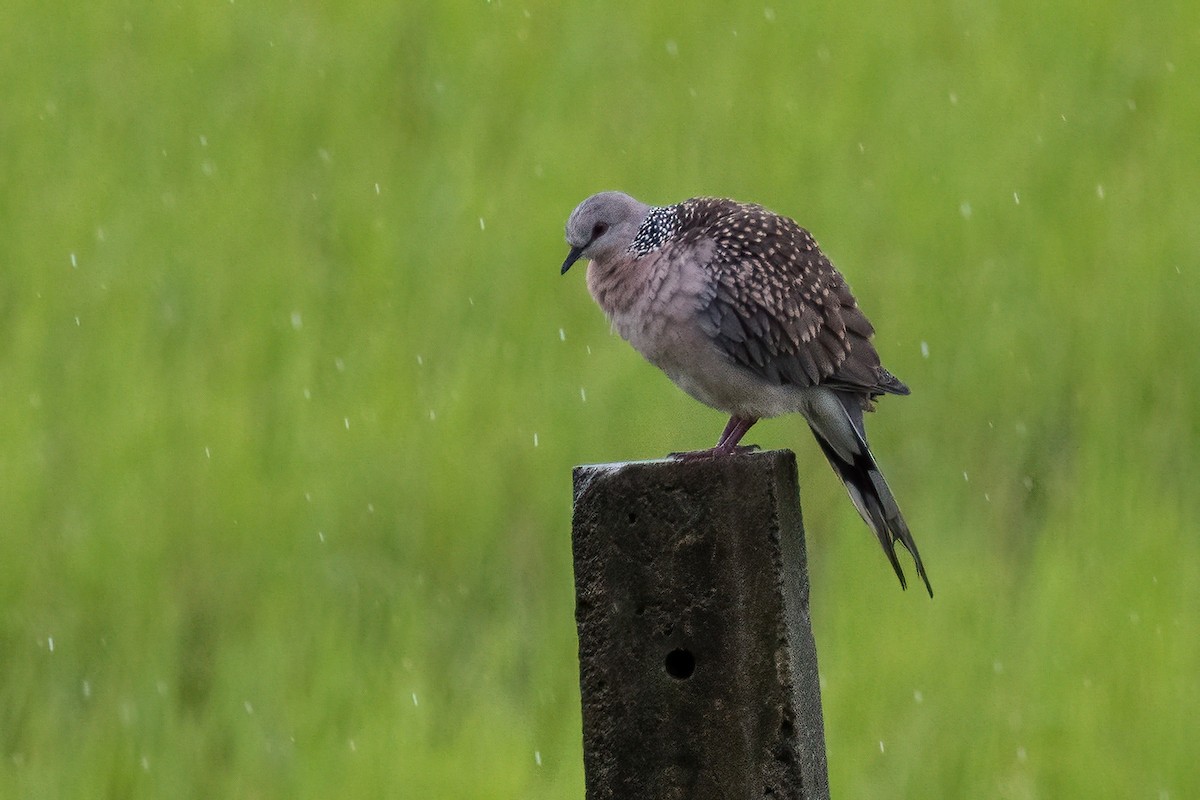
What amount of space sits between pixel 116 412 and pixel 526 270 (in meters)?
1.68

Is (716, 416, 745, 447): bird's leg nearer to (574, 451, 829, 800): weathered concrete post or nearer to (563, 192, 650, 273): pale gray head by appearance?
(563, 192, 650, 273): pale gray head

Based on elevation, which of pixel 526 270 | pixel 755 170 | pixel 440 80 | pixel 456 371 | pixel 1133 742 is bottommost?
pixel 1133 742

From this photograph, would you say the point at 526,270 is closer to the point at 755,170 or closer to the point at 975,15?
the point at 755,170

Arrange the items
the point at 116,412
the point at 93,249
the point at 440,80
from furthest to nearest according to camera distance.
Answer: the point at 440,80 < the point at 93,249 < the point at 116,412

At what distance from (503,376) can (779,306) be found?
262 cm

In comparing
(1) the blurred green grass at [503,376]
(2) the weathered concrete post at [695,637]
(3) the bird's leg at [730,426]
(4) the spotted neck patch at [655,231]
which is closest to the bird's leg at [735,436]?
(3) the bird's leg at [730,426]

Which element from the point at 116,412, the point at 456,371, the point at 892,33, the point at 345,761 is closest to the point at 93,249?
the point at 116,412

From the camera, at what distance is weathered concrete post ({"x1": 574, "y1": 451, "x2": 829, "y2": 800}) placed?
2801 millimetres

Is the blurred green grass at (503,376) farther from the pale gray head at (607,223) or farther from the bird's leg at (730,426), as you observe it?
the pale gray head at (607,223)

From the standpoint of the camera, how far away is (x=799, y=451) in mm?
6473

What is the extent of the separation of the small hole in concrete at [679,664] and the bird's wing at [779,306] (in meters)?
0.93

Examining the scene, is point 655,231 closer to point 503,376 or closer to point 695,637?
point 695,637

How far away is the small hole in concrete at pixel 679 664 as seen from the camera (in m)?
2.84

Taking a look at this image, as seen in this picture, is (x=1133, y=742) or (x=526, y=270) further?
(x=526, y=270)
